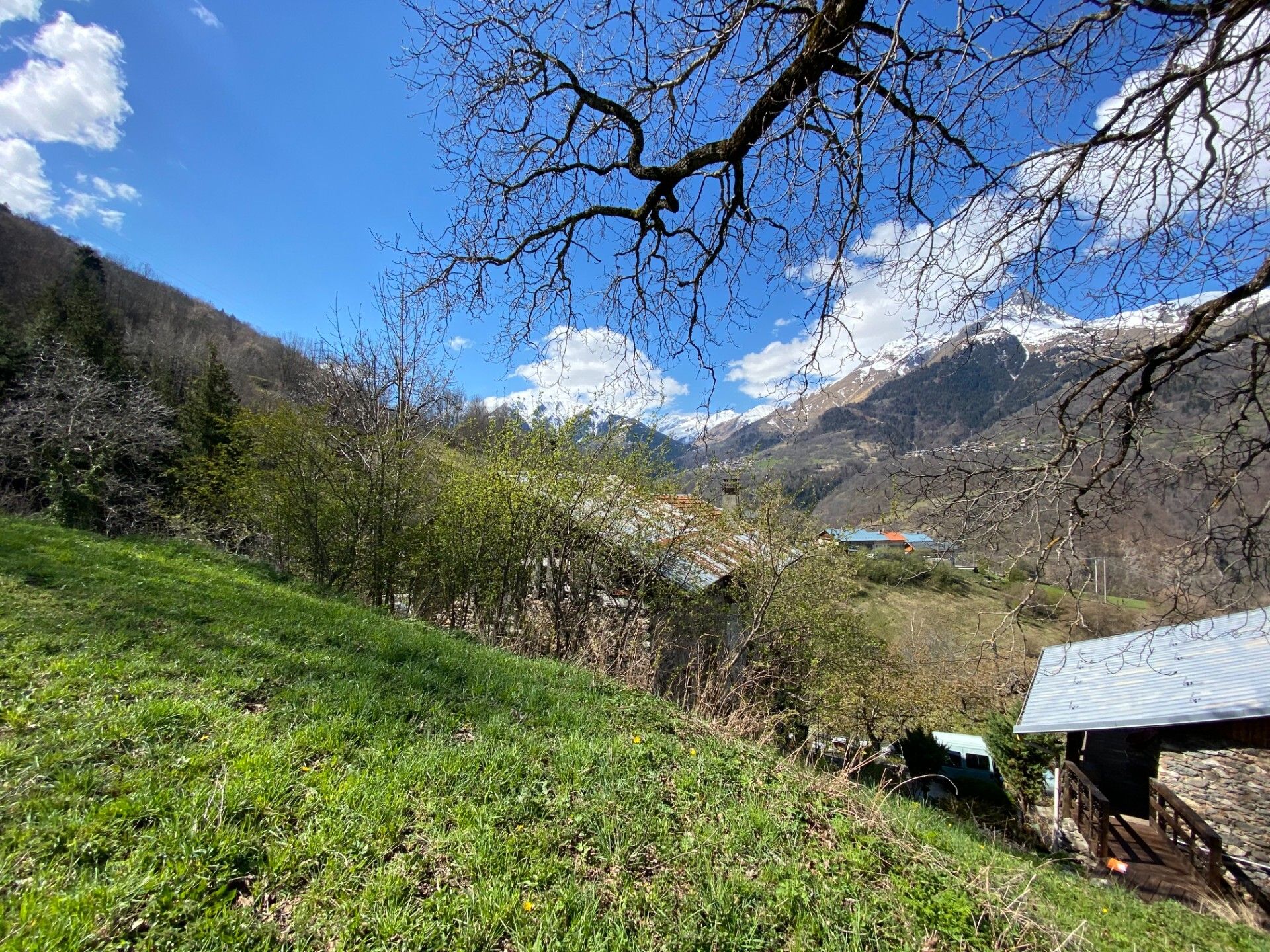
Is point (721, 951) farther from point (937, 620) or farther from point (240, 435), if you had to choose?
point (937, 620)

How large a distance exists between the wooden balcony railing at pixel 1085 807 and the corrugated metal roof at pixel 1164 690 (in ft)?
4.48

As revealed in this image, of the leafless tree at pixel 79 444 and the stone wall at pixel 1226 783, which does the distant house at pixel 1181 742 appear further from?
the leafless tree at pixel 79 444

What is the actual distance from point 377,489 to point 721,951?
31.5 feet

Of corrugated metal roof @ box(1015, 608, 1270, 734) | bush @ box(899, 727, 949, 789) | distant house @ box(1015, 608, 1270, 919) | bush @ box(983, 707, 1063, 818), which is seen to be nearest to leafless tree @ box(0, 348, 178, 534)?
distant house @ box(1015, 608, 1270, 919)

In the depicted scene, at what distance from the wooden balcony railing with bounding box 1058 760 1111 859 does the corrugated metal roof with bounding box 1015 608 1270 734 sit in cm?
136

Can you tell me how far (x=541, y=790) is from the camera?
113 inches

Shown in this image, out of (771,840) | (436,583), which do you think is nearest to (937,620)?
(436,583)

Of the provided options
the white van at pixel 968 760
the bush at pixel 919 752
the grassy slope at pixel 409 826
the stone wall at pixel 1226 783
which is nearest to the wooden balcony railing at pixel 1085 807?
the stone wall at pixel 1226 783

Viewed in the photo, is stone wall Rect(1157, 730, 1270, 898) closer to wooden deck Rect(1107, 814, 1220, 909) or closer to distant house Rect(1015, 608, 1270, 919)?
distant house Rect(1015, 608, 1270, 919)

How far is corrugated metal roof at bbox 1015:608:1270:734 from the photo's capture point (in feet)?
27.2

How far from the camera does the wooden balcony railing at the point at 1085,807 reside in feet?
28.9

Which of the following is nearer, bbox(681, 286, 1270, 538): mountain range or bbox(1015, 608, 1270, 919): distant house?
bbox(681, 286, 1270, 538): mountain range

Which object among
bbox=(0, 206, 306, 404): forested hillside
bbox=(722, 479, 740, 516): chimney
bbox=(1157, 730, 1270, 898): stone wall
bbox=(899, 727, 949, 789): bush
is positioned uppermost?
bbox=(0, 206, 306, 404): forested hillside

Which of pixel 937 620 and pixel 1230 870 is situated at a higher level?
pixel 937 620
